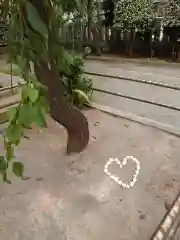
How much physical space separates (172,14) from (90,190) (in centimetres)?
687

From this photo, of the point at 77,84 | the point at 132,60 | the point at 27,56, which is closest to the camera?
the point at 27,56

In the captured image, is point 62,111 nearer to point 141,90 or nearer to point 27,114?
point 27,114

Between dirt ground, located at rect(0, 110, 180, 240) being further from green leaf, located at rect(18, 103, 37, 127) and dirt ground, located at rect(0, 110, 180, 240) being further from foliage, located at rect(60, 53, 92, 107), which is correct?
green leaf, located at rect(18, 103, 37, 127)

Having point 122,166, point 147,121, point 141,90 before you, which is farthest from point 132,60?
point 122,166

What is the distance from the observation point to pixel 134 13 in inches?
318

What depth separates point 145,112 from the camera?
4.10m

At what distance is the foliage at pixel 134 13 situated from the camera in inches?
314

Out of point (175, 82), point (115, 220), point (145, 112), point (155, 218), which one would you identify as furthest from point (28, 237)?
point (175, 82)

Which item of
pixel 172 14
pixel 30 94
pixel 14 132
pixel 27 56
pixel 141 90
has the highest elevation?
pixel 172 14

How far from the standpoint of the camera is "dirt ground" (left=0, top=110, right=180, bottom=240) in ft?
6.25

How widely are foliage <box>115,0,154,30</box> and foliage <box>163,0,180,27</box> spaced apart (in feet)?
1.25

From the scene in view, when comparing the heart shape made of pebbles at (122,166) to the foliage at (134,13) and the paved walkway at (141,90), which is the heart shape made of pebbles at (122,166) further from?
the foliage at (134,13)

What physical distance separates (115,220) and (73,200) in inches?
14.2

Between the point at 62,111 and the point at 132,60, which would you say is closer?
the point at 62,111
